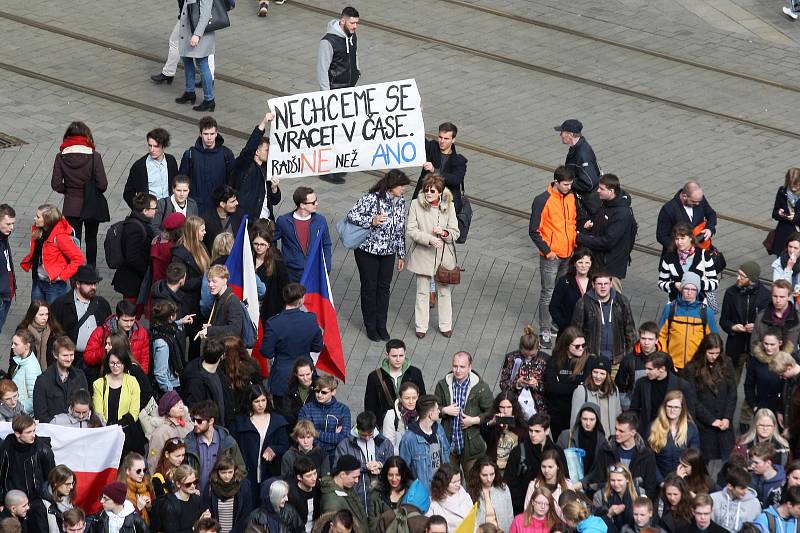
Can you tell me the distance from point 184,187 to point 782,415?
604 centimetres

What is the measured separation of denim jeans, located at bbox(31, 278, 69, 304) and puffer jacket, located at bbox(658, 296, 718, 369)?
18.5 feet

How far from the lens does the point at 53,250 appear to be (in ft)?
62.2

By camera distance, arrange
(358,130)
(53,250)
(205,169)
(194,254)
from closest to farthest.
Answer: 1. (194,254)
2. (53,250)
3. (205,169)
4. (358,130)

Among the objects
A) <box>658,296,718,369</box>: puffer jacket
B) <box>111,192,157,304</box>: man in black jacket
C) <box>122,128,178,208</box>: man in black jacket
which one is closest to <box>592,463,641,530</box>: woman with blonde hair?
<box>658,296,718,369</box>: puffer jacket

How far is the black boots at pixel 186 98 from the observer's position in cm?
2497

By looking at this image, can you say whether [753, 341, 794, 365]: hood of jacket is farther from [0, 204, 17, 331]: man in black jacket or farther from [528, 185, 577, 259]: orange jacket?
[0, 204, 17, 331]: man in black jacket

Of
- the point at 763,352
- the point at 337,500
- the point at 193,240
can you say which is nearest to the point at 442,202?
the point at 193,240

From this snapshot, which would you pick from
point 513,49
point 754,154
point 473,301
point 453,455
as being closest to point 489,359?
point 473,301

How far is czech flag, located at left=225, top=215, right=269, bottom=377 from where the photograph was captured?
736 inches

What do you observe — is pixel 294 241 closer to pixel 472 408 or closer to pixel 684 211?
pixel 472 408

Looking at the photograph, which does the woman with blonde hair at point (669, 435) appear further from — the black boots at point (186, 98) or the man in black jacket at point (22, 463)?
the black boots at point (186, 98)

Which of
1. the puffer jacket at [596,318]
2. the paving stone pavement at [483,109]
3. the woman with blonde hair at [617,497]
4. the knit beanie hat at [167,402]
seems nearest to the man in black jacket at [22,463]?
the knit beanie hat at [167,402]

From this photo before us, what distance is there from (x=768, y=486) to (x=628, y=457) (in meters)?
1.17

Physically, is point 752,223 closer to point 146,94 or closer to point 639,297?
point 639,297
